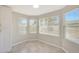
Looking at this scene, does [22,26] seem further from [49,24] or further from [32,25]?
[49,24]

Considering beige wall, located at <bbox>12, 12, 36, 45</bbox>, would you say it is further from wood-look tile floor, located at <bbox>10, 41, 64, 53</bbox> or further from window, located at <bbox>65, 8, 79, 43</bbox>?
window, located at <bbox>65, 8, 79, 43</bbox>

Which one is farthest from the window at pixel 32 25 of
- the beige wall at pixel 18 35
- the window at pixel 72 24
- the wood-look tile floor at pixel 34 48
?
the window at pixel 72 24

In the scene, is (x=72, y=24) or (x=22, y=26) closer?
(x=22, y=26)

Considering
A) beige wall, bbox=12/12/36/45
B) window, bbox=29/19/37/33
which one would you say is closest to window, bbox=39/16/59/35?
window, bbox=29/19/37/33

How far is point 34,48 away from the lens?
5.17 feet

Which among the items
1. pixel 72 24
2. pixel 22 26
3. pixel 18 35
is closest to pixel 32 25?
pixel 22 26

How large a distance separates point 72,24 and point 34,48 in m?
0.80

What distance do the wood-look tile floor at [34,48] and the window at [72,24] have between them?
0.39 m

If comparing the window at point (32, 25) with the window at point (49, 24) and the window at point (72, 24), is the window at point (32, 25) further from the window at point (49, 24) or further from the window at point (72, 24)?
the window at point (72, 24)

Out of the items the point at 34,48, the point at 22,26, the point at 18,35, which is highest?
the point at 22,26

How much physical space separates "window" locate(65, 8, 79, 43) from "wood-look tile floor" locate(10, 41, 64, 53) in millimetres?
388
